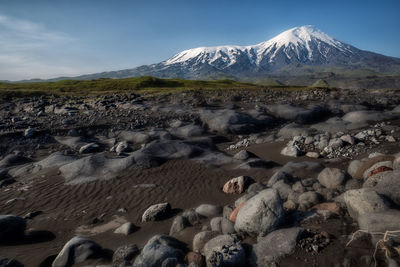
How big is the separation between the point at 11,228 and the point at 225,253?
7.04m

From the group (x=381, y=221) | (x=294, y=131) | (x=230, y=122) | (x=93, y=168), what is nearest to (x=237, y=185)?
(x=381, y=221)

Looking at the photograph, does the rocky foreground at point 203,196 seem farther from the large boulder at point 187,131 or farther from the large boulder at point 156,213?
the large boulder at point 187,131

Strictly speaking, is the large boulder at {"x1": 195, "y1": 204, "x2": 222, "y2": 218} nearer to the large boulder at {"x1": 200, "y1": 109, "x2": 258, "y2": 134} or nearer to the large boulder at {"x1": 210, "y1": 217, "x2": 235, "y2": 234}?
the large boulder at {"x1": 210, "y1": 217, "x2": 235, "y2": 234}

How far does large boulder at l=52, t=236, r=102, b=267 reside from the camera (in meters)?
6.63

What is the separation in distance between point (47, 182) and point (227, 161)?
878 cm

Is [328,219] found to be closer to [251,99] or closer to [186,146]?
[186,146]

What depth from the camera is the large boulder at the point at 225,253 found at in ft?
17.2

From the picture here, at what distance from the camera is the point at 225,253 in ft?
17.5

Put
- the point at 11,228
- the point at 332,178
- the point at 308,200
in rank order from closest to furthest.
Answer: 1. the point at 308,200
2. the point at 11,228
3. the point at 332,178

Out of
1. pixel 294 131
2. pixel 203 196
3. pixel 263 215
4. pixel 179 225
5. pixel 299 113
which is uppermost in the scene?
pixel 263 215

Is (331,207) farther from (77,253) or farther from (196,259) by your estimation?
(77,253)

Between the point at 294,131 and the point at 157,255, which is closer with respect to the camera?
the point at 157,255

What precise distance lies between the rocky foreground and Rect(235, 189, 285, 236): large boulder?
0.02 m

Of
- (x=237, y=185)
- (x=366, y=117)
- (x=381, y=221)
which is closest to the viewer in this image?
(x=381, y=221)
